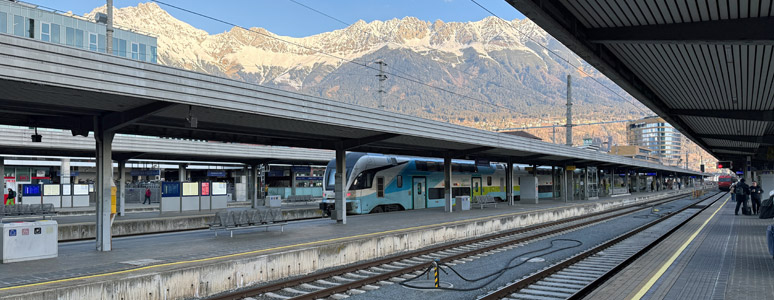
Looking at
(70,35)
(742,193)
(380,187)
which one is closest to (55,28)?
Answer: (70,35)

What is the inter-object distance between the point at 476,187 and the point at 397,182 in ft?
24.4

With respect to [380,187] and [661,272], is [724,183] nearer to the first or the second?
[380,187]

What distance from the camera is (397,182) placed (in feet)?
84.4

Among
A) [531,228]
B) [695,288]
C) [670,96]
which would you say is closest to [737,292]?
[695,288]

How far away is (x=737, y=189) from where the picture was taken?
2552 centimetres

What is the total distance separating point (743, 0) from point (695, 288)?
14.6ft

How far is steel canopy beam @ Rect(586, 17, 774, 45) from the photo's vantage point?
757 cm

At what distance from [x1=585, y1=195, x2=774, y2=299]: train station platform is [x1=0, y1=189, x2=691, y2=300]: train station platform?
593 centimetres

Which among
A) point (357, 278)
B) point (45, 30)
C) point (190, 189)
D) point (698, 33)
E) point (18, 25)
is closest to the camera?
point (698, 33)

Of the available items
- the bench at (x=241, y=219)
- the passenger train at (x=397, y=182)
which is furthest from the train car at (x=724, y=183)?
the bench at (x=241, y=219)

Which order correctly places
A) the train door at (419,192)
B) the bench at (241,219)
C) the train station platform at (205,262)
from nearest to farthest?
the train station platform at (205,262), the bench at (241,219), the train door at (419,192)

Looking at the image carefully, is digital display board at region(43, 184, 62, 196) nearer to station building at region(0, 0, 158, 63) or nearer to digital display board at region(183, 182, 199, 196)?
digital display board at region(183, 182, 199, 196)

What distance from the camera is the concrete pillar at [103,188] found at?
1210 cm

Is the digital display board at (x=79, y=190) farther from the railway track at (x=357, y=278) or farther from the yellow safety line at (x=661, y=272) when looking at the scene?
the yellow safety line at (x=661, y=272)
